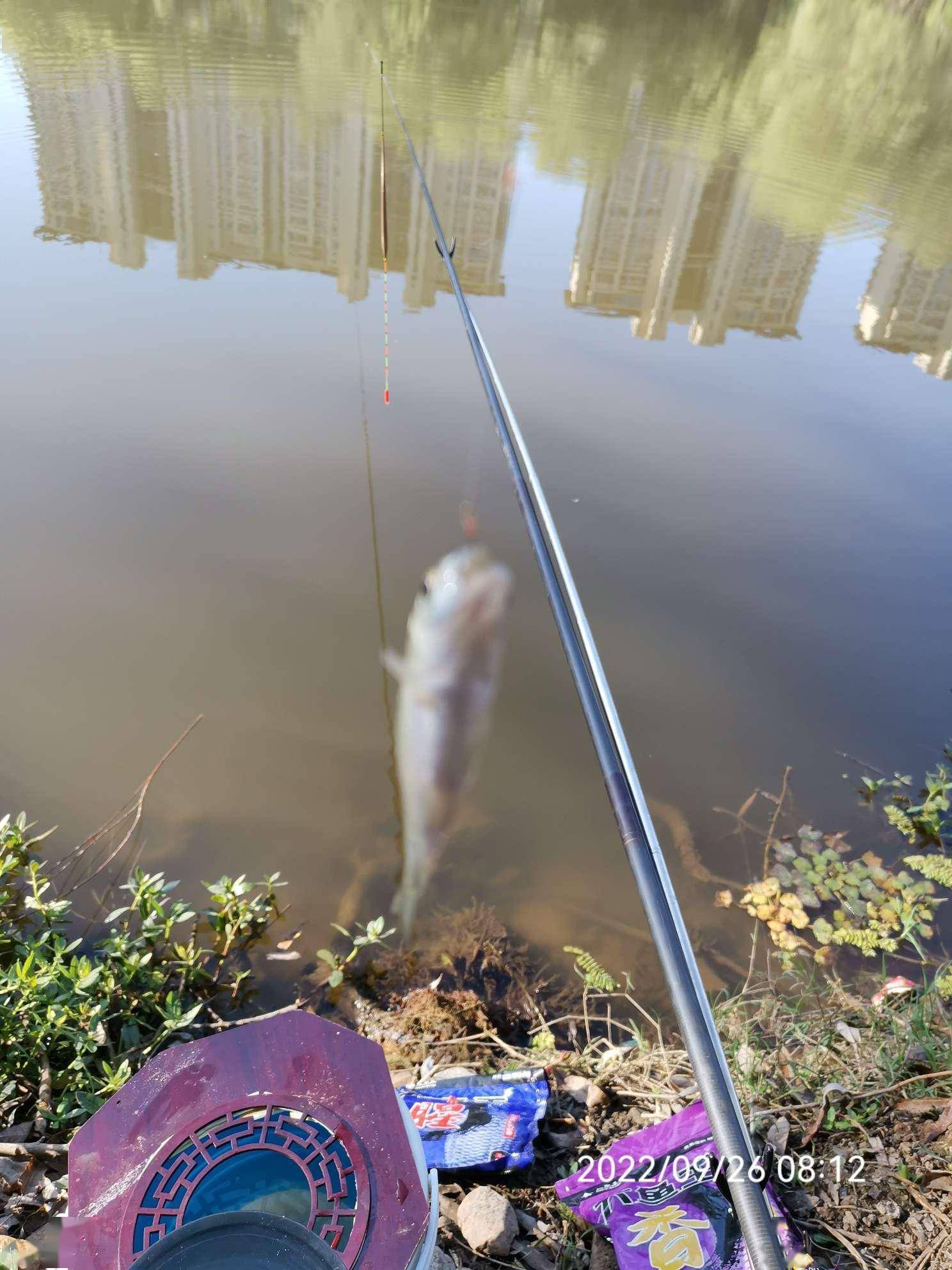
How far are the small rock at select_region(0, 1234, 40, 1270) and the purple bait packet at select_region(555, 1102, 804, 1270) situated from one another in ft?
3.53

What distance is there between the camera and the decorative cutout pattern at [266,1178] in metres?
1.00

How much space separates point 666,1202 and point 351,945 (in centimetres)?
134

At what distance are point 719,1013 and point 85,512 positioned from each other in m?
3.75

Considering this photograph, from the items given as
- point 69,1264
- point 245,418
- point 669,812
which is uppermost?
point 69,1264

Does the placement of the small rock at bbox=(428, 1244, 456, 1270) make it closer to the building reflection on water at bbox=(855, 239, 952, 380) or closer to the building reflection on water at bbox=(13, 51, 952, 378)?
the building reflection on water at bbox=(13, 51, 952, 378)

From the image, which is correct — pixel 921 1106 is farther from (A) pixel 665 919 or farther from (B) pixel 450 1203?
(A) pixel 665 919

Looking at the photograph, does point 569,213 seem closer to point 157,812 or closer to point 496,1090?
point 157,812

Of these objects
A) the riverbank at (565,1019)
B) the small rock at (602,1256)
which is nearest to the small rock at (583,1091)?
the riverbank at (565,1019)

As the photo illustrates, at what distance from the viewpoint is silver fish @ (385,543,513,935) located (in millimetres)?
2252

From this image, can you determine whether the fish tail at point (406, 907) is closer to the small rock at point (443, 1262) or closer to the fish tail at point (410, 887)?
the fish tail at point (410, 887)

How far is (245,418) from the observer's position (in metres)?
5.12

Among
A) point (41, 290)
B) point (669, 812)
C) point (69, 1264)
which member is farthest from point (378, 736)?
point (41, 290)

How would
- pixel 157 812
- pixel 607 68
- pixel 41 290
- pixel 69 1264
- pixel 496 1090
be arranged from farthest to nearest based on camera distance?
pixel 607 68 < pixel 41 290 < pixel 157 812 < pixel 496 1090 < pixel 69 1264

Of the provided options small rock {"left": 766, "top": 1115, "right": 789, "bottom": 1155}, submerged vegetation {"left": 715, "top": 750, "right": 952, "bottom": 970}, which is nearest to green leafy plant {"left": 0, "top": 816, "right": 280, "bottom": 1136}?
small rock {"left": 766, "top": 1115, "right": 789, "bottom": 1155}
